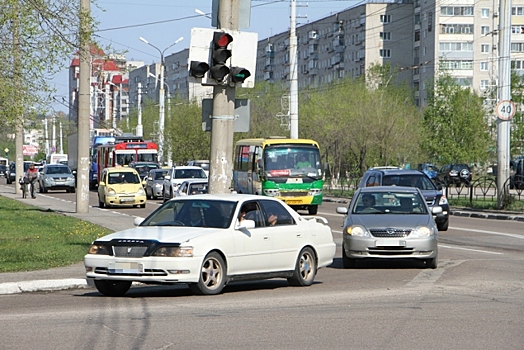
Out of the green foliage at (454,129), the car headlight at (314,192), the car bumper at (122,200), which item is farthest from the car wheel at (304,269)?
the green foliage at (454,129)

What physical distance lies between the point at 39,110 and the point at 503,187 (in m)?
17.3

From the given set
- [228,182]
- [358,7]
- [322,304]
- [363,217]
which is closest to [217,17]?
[228,182]

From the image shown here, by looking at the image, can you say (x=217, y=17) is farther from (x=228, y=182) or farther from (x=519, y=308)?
(x=519, y=308)

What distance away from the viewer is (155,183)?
180 feet

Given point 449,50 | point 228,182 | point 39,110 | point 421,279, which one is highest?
point 449,50

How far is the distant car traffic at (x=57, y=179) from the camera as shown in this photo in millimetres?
63750

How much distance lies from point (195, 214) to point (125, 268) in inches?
61.3

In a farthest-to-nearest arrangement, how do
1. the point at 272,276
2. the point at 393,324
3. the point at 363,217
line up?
the point at 363,217, the point at 272,276, the point at 393,324

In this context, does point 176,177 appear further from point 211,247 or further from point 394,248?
point 211,247

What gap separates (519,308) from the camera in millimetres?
12266

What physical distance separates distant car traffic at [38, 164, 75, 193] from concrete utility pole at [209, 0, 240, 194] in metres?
48.2

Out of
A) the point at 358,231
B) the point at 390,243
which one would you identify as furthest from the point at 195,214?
the point at 390,243

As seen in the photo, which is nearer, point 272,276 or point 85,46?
point 272,276

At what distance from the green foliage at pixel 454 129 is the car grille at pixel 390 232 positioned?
42386 mm
